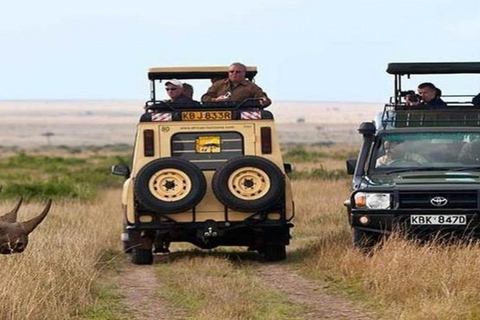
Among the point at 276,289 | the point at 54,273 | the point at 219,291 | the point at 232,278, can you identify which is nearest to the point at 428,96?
the point at 232,278

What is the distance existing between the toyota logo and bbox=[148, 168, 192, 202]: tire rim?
289cm

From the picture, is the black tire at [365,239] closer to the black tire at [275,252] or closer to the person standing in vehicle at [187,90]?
the black tire at [275,252]

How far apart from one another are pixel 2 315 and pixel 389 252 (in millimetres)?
4555

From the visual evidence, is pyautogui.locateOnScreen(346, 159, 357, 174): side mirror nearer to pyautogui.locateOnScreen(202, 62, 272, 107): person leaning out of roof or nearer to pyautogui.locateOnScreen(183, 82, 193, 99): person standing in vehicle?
pyautogui.locateOnScreen(202, 62, 272, 107): person leaning out of roof

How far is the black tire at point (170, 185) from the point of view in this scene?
53.0 feet

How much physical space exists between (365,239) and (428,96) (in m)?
3.09

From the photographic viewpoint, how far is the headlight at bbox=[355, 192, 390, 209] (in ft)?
49.7

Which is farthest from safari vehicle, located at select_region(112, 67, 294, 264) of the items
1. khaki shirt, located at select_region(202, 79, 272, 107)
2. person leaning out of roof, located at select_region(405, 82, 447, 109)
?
person leaning out of roof, located at select_region(405, 82, 447, 109)

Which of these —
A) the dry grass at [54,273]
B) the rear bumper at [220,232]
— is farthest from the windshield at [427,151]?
the dry grass at [54,273]

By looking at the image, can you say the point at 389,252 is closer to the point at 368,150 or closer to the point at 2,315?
the point at 368,150

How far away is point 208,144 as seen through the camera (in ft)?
55.0

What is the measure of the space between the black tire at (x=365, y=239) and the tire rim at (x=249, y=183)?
129 cm

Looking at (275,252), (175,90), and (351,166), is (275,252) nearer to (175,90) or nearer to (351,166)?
(351,166)

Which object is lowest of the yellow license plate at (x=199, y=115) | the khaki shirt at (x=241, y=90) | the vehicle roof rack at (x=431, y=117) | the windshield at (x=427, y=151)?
the windshield at (x=427, y=151)
